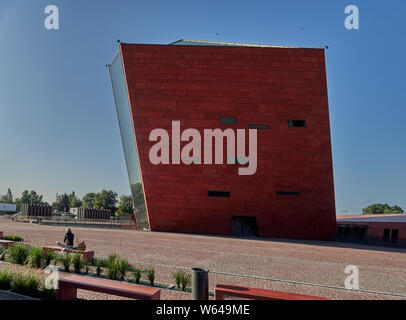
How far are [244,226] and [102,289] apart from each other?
22.9m

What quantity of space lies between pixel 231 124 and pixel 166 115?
19.1 feet

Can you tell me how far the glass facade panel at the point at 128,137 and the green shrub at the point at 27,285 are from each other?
20.6m

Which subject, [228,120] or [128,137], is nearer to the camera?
[228,120]

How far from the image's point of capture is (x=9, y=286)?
647cm

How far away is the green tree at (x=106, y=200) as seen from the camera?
3211 inches

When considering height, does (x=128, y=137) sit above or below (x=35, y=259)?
above

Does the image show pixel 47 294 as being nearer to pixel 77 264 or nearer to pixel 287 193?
pixel 77 264

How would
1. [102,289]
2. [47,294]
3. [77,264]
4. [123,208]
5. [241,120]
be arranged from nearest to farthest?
[102,289], [47,294], [77,264], [241,120], [123,208]

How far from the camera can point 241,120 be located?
990 inches

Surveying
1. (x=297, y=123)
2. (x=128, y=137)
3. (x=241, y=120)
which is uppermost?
(x=241, y=120)

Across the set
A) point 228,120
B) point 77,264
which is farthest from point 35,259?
point 228,120

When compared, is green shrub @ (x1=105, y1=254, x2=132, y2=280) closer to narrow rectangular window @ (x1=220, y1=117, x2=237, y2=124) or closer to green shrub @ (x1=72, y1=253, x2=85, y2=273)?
green shrub @ (x1=72, y1=253, x2=85, y2=273)
